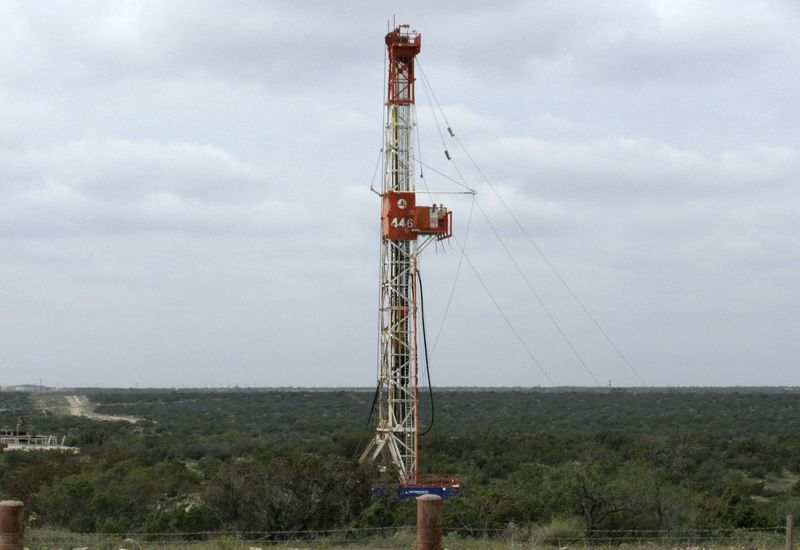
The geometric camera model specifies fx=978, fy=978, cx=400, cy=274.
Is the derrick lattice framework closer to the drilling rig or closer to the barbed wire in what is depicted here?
the drilling rig

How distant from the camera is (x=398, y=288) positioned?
25.4 meters

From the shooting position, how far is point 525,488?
21625 millimetres

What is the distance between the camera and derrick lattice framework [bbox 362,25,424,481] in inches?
993

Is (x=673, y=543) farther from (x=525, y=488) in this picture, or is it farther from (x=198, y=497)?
(x=198, y=497)

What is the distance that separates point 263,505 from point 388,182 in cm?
947

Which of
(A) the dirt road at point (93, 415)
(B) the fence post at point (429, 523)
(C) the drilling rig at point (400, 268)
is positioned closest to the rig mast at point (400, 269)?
(C) the drilling rig at point (400, 268)

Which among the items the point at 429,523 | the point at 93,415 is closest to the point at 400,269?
the point at 429,523

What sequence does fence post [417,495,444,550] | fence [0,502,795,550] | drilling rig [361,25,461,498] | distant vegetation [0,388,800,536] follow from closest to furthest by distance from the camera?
fence post [417,495,444,550], fence [0,502,795,550], distant vegetation [0,388,800,536], drilling rig [361,25,461,498]

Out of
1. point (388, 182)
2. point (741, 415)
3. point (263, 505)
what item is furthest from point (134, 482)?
point (741, 415)

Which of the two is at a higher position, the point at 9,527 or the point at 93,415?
the point at 9,527

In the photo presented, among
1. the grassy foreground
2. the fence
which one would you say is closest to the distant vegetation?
the fence

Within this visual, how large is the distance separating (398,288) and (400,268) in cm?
53

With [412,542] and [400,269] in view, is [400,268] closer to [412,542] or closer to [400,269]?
[400,269]

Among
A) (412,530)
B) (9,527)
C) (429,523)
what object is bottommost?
(412,530)
